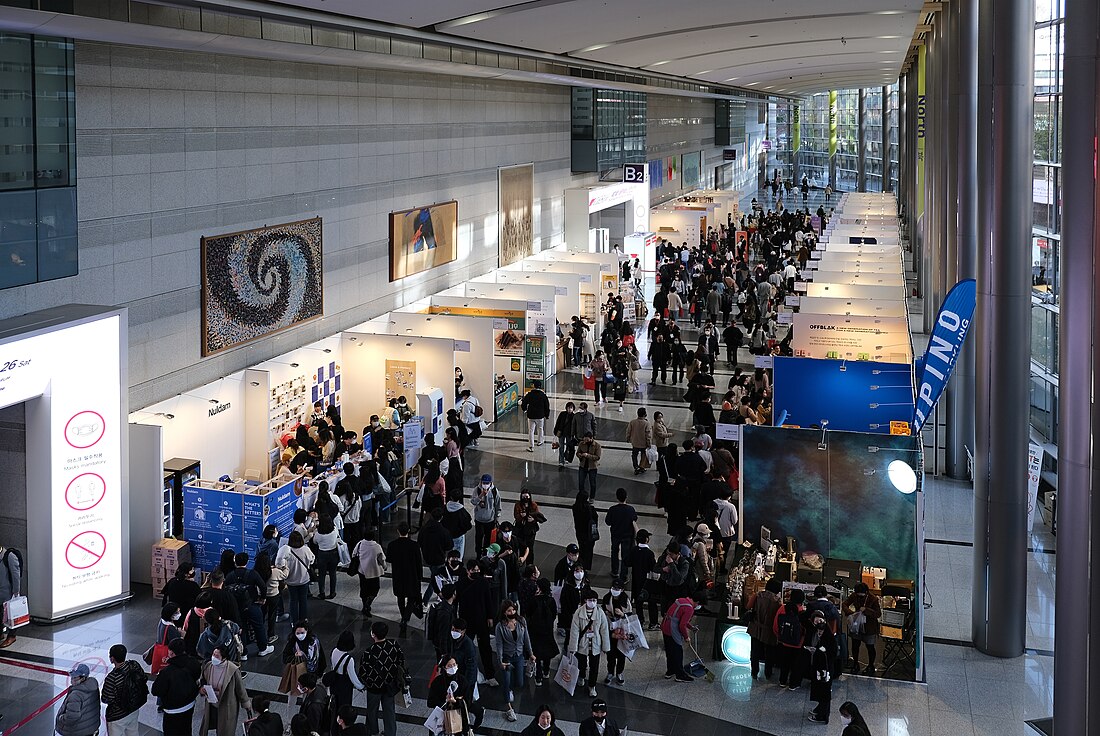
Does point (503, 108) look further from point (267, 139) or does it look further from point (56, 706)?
point (56, 706)

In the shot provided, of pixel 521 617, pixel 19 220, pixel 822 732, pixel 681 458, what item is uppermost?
pixel 19 220

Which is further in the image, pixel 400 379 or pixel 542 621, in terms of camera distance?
pixel 400 379

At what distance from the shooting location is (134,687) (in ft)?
26.6

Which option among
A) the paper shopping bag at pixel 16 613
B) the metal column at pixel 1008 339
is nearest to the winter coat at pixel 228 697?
the paper shopping bag at pixel 16 613

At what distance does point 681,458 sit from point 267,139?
7349mm

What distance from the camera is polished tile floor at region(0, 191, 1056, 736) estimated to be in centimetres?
895

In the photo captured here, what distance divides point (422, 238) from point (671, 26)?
20.0 ft

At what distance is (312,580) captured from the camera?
11555mm

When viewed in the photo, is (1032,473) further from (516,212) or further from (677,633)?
(516,212)

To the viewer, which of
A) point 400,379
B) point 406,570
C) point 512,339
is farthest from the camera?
point 512,339

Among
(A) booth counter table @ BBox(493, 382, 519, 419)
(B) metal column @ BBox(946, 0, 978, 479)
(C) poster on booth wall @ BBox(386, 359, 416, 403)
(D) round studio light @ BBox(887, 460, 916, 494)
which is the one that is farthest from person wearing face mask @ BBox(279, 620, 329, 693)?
(B) metal column @ BBox(946, 0, 978, 479)

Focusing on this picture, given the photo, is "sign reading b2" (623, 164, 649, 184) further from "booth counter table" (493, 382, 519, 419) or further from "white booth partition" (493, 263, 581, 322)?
"booth counter table" (493, 382, 519, 419)

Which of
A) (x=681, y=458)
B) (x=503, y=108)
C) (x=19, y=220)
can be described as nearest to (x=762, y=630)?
(x=681, y=458)

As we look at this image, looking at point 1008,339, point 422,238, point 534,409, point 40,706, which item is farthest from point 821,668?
point 422,238
